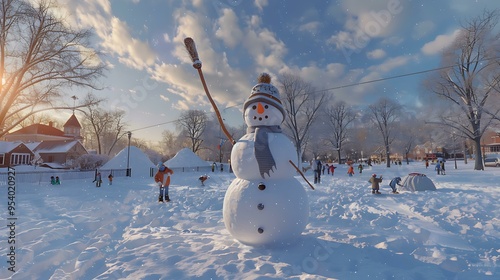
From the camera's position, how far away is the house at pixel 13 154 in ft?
102

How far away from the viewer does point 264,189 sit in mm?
3928

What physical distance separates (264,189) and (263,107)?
1378 mm

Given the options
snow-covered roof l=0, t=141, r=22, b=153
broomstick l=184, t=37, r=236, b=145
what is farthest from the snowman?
snow-covered roof l=0, t=141, r=22, b=153

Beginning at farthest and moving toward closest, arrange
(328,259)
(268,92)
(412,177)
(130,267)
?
(412,177) < (268,92) < (328,259) < (130,267)

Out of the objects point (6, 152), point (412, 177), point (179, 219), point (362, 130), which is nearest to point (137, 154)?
point (6, 152)

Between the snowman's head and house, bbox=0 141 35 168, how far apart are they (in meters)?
40.3

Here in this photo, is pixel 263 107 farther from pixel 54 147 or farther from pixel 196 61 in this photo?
pixel 54 147

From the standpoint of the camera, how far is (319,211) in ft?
23.5

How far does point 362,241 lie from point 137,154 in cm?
2612

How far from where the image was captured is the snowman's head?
4.26 meters

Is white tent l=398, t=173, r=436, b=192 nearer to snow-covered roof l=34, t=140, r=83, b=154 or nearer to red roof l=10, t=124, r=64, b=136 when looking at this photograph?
red roof l=10, t=124, r=64, b=136

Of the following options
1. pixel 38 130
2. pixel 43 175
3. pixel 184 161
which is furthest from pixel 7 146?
pixel 184 161

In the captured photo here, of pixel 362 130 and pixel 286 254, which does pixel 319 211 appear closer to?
pixel 286 254

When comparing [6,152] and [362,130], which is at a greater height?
[362,130]
